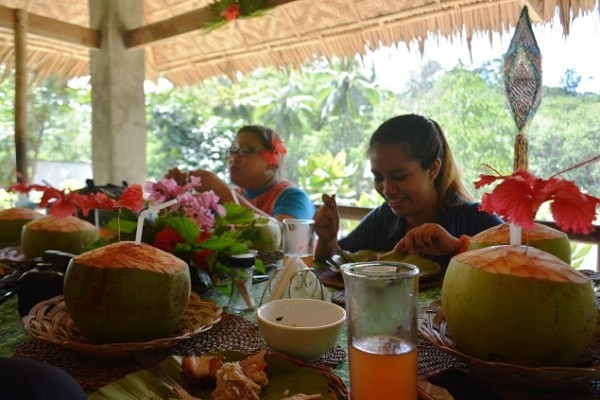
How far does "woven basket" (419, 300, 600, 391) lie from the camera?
0.53 metres

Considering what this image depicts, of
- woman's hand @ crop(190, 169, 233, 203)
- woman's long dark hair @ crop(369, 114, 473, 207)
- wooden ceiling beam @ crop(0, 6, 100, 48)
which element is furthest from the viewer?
wooden ceiling beam @ crop(0, 6, 100, 48)

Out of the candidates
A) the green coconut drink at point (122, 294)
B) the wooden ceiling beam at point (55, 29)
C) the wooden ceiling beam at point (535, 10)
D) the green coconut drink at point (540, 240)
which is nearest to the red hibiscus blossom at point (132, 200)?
the green coconut drink at point (122, 294)

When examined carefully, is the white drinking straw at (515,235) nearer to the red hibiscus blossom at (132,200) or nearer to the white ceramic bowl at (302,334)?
the white ceramic bowl at (302,334)

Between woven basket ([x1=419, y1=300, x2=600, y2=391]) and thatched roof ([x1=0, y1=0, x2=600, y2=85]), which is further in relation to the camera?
thatched roof ([x1=0, y1=0, x2=600, y2=85])

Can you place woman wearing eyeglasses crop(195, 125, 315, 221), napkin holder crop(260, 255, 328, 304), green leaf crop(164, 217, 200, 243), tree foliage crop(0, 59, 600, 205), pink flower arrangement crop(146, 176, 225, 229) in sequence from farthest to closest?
1. tree foliage crop(0, 59, 600, 205)
2. woman wearing eyeglasses crop(195, 125, 315, 221)
3. pink flower arrangement crop(146, 176, 225, 229)
4. green leaf crop(164, 217, 200, 243)
5. napkin holder crop(260, 255, 328, 304)

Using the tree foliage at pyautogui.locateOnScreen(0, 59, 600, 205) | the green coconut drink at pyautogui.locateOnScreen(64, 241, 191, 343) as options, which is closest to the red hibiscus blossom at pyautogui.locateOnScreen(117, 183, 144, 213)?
the green coconut drink at pyautogui.locateOnScreen(64, 241, 191, 343)

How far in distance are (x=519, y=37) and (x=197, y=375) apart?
1.77m

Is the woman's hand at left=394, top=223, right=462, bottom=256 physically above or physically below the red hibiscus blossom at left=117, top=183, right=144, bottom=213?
below

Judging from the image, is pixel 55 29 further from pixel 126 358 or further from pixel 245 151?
pixel 126 358

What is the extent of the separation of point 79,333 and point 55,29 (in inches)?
123

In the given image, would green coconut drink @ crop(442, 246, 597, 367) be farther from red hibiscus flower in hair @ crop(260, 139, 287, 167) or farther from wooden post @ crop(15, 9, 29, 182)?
wooden post @ crop(15, 9, 29, 182)

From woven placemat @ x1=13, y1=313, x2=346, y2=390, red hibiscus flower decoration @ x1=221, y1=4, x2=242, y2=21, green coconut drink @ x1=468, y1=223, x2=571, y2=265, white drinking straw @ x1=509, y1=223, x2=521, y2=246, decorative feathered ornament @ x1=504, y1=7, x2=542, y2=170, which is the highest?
red hibiscus flower decoration @ x1=221, y1=4, x2=242, y2=21

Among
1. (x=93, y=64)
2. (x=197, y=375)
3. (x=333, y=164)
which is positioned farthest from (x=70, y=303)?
(x=333, y=164)

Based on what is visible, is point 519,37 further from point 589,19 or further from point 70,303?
point 70,303
